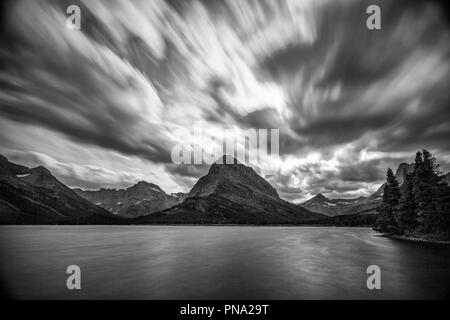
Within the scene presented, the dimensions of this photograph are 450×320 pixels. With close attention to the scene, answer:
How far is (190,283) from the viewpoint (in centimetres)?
3284

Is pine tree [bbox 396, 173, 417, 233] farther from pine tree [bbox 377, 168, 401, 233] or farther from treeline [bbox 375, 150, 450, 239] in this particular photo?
pine tree [bbox 377, 168, 401, 233]

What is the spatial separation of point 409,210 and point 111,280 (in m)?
92.1

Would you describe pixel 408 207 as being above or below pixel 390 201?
below

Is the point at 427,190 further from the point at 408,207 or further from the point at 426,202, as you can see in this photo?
the point at 408,207

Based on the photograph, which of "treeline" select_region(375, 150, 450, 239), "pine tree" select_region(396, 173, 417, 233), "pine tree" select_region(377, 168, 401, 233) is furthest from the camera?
"pine tree" select_region(377, 168, 401, 233)

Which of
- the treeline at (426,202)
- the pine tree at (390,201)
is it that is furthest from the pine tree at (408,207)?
the pine tree at (390,201)

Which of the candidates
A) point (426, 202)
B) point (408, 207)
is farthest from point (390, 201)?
point (426, 202)

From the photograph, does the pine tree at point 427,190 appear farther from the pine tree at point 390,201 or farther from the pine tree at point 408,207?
the pine tree at point 390,201

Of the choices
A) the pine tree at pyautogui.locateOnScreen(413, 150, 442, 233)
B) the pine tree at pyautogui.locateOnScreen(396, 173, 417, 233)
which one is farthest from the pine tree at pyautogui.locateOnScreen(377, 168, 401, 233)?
the pine tree at pyautogui.locateOnScreen(413, 150, 442, 233)
